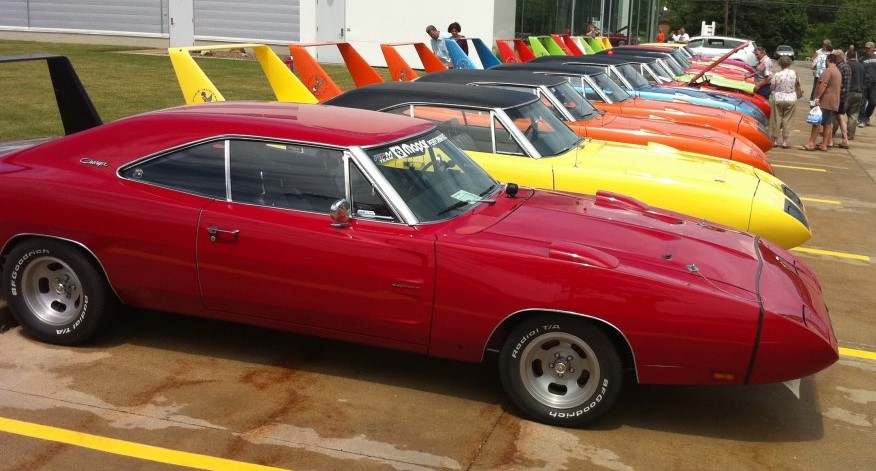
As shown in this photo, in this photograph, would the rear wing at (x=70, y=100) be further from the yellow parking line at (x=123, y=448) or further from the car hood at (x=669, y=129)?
the car hood at (x=669, y=129)

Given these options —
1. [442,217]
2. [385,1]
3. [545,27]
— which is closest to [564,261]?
[442,217]

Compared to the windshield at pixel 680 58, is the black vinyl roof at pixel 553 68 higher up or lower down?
lower down

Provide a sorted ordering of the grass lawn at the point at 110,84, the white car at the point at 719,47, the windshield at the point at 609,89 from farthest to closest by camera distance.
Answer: the white car at the point at 719,47
the grass lawn at the point at 110,84
the windshield at the point at 609,89

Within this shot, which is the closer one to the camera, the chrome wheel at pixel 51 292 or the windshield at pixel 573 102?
the chrome wheel at pixel 51 292

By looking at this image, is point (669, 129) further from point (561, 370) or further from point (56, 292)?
point (56, 292)

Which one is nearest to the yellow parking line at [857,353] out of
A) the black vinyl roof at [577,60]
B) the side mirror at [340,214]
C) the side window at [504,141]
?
the side window at [504,141]

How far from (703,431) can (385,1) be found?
30768 millimetres

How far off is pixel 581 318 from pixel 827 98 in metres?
14.9

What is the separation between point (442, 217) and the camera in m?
5.42

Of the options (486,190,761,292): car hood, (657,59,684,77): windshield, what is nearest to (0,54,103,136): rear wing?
(486,190,761,292): car hood

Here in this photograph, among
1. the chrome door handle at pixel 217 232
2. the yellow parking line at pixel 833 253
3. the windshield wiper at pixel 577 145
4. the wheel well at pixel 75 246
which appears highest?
the windshield wiper at pixel 577 145

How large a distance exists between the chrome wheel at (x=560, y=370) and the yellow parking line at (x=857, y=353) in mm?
2444

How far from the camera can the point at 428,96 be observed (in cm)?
840

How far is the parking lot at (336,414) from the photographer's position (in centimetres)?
465
